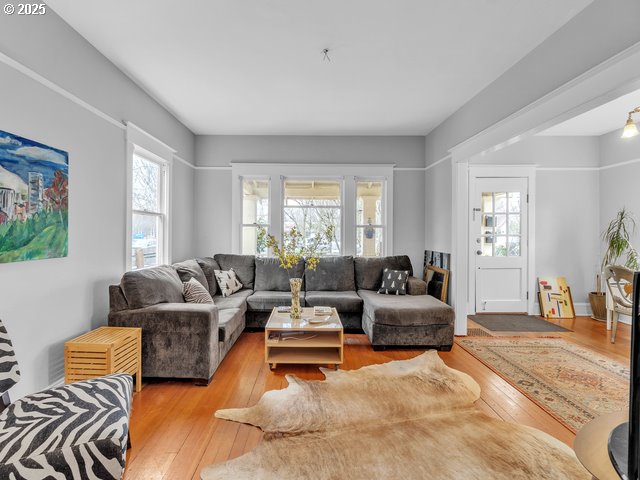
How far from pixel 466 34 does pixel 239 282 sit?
3.66 metres

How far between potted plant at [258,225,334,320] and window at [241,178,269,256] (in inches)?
7.5

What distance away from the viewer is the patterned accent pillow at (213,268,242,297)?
4274mm

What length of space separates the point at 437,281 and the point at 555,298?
77.2 inches

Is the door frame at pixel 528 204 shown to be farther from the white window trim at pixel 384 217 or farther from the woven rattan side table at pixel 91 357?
the woven rattan side table at pixel 91 357

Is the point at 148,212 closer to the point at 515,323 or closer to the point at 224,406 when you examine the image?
the point at 224,406

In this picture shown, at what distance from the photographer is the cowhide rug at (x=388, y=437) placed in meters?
1.71

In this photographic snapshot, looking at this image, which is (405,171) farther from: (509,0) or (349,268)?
(509,0)

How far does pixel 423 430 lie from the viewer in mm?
2064

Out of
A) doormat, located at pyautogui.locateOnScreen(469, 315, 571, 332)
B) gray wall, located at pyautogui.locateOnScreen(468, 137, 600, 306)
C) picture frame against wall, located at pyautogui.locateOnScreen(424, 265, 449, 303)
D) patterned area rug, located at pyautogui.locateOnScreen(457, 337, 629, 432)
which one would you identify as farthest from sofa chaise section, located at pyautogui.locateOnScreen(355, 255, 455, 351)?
gray wall, located at pyautogui.locateOnScreen(468, 137, 600, 306)

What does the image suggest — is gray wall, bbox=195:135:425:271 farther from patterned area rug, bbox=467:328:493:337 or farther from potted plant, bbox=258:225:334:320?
patterned area rug, bbox=467:328:493:337

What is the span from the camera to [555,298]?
16.1ft

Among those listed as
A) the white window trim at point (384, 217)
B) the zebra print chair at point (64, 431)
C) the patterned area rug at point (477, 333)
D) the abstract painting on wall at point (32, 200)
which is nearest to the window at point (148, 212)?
the abstract painting on wall at point (32, 200)

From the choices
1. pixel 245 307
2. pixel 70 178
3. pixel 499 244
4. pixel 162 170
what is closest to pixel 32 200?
pixel 70 178

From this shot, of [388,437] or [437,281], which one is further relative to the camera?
[437,281]
